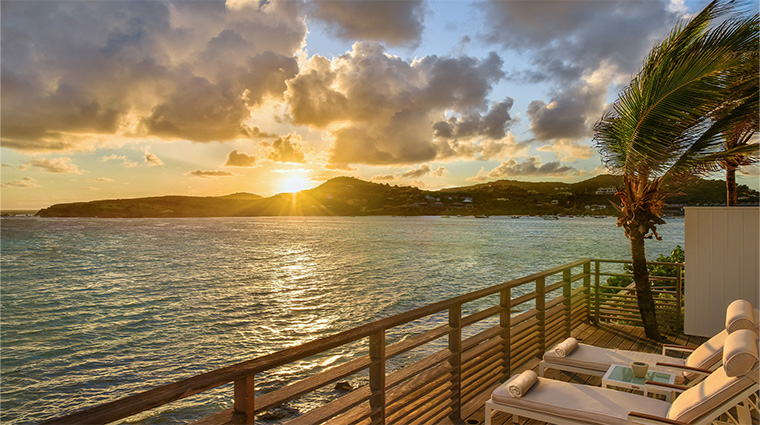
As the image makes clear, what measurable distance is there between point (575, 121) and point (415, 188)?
9502 cm

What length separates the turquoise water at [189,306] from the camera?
567 inches

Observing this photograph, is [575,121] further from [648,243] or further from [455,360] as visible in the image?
[648,243]

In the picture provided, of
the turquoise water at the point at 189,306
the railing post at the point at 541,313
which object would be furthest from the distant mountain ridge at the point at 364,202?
the railing post at the point at 541,313

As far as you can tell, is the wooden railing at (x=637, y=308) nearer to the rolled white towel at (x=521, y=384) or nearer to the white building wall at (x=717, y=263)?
the white building wall at (x=717, y=263)

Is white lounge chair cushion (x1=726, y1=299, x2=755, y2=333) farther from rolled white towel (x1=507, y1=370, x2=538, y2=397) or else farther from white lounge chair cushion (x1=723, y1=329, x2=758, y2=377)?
rolled white towel (x1=507, y1=370, x2=538, y2=397)

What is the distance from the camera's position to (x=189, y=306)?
25281 mm

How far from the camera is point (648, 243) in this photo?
58.5m

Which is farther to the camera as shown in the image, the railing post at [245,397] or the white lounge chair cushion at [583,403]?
the white lounge chair cushion at [583,403]

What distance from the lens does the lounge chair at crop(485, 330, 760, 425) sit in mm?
2613

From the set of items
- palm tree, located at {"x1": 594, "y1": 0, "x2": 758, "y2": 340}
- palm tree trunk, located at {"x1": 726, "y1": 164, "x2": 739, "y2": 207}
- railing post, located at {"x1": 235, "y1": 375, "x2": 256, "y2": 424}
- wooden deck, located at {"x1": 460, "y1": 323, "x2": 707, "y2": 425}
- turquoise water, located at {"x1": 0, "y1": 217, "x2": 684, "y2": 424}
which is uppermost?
palm tree, located at {"x1": 594, "y1": 0, "x2": 758, "y2": 340}

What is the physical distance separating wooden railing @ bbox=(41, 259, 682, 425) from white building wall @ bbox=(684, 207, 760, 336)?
1529 millimetres

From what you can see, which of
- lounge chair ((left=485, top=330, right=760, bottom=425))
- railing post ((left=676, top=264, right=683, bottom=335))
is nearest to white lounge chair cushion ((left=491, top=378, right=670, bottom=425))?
lounge chair ((left=485, top=330, right=760, bottom=425))

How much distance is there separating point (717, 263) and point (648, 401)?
3684 millimetres

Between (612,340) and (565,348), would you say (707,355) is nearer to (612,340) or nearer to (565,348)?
(565,348)
